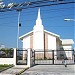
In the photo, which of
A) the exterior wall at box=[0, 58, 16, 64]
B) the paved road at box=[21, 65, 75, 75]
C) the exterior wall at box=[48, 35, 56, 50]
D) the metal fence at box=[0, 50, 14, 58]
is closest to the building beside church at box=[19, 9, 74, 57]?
the exterior wall at box=[48, 35, 56, 50]

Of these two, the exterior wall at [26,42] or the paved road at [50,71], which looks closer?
the paved road at [50,71]

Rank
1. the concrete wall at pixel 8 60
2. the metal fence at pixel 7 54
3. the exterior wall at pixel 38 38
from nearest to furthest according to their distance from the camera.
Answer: the concrete wall at pixel 8 60
the metal fence at pixel 7 54
the exterior wall at pixel 38 38

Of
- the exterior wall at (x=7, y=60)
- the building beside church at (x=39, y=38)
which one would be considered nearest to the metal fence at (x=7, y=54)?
the exterior wall at (x=7, y=60)

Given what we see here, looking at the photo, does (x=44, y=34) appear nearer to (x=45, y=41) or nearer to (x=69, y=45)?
(x=45, y=41)

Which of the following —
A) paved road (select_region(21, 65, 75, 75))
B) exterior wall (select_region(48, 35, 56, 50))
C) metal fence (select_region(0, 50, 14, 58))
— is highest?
exterior wall (select_region(48, 35, 56, 50))

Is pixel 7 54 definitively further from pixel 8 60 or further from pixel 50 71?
pixel 50 71

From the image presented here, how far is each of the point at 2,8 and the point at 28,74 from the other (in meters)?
8.83

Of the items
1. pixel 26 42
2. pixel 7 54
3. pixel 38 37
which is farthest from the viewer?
pixel 26 42

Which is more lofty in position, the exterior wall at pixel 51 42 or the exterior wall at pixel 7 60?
the exterior wall at pixel 51 42

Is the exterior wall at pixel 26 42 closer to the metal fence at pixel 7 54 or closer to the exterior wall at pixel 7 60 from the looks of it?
the metal fence at pixel 7 54

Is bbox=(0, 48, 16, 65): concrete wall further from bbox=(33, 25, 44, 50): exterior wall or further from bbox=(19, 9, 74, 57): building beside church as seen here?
bbox=(33, 25, 44, 50): exterior wall

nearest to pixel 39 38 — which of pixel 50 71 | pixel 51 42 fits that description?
pixel 51 42

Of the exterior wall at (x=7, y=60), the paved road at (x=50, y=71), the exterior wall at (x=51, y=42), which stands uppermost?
the exterior wall at (x=51, y=42)

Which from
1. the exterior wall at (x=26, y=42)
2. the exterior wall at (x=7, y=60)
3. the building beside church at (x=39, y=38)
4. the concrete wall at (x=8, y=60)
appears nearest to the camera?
the concrete wall at (x=8, y=60)
